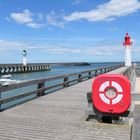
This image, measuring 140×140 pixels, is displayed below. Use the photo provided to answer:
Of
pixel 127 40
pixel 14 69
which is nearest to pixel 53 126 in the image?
pixel 127 40

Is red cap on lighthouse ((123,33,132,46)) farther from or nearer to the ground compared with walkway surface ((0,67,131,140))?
farther from the ground

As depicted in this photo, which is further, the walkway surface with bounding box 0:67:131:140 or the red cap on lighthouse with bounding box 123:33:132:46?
Answer: the red cap on lighthouse with bounding box 123:33:132:46

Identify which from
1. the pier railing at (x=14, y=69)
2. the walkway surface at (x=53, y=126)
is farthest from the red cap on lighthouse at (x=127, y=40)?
the pier railing at (x=14, y=69)

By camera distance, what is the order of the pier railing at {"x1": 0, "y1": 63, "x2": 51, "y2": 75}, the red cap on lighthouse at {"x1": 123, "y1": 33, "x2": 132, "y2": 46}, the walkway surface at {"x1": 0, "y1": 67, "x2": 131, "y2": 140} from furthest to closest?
the pier railing at {"x1": 0, "y1": 63, "x2": 51, "y2": 75}
the red cap on lighthouse at {"x1": 123, "y1": 33, "x2": 132, "y2": 46}
the walkway surface at {"x1": 0, "y1": 67, "x2": 131, "y2": 140}

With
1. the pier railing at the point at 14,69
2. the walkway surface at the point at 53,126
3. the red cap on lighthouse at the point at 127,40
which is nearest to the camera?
the walkway surface at the point at 53,126

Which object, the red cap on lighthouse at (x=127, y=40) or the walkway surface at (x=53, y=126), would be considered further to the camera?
the red cap on lighthouse at (x=127, y=40)

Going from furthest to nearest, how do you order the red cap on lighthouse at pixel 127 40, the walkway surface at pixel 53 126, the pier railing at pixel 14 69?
the pier railing at pixel 14 69, the red cap on lighthouse at pixel 127 40, the walkway surface at pixel 53 126

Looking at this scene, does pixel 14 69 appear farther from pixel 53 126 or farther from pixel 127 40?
pixel 53 126

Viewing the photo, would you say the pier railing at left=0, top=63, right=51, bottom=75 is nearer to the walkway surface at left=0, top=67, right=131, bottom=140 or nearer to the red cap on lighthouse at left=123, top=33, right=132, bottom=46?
the red cap on lighthouse at left=123, top=33, right=132, bottom=46

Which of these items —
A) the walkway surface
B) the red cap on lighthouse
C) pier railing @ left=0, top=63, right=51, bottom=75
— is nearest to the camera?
the walkway surface

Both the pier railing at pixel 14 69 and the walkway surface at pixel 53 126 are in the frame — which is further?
the pier railing at pixel 14 69

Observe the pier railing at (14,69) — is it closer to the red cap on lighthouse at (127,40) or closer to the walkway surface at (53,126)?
the red cap on lighthouse at (127,40)

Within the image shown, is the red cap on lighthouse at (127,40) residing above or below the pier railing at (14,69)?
above

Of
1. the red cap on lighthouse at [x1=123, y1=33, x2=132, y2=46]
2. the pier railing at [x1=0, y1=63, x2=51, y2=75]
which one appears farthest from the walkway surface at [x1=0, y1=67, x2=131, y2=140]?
the pier railing at [x1=0, y1=63, x2=51, y2=75]
